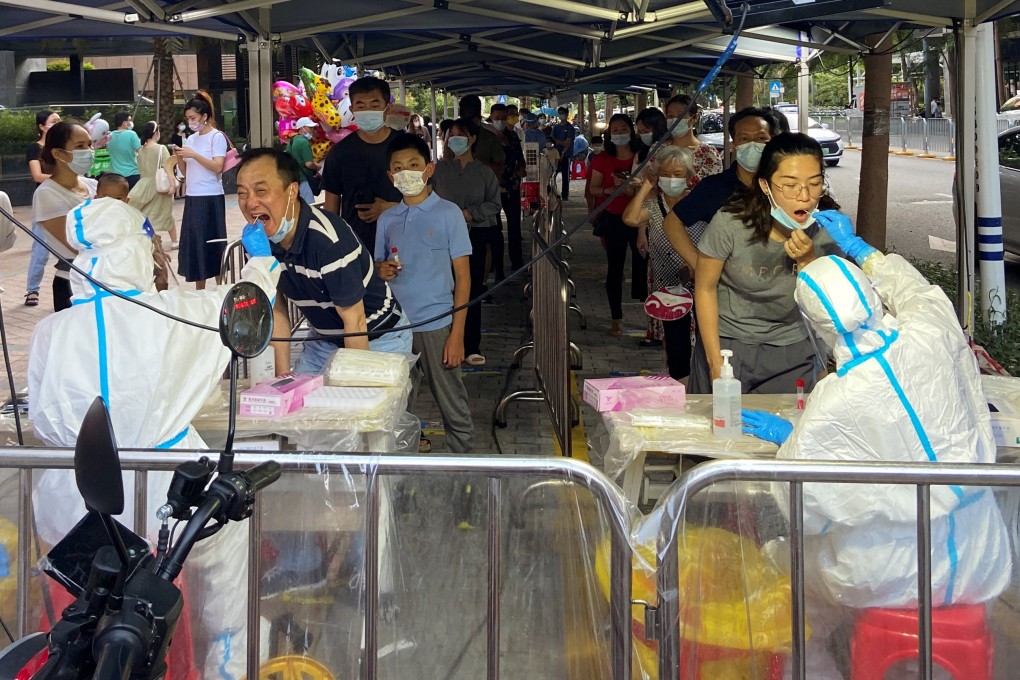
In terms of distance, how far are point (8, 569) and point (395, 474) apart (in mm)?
1198

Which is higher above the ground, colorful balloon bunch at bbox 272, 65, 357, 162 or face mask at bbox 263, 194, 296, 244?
colorful balloon bunch at bbox 272, 65, 357, 162

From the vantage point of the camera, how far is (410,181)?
5.96m

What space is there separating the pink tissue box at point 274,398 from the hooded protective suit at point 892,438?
190 cm

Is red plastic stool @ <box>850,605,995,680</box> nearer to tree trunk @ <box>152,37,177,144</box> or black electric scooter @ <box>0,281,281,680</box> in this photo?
black electric scooter @ <box>0,281,281,680</box>

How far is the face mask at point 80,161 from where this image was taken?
8.69 metres

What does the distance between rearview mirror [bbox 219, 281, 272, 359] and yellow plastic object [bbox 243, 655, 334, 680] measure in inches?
42.7

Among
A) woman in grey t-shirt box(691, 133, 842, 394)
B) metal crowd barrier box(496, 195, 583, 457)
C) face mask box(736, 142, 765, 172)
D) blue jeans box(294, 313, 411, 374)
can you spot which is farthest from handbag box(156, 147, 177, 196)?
woman in grey t-shirt box(691, 133, 842, 394)

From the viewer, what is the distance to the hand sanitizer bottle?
4.11 meters

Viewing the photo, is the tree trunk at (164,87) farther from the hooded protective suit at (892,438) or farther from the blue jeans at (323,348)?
the hooded protective suit at (892,438)

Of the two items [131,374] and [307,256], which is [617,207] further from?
[131,374]

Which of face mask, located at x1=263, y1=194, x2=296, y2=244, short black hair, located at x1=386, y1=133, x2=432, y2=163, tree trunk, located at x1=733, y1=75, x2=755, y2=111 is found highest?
tree trunk, located at x1=733, y1=75, x2=755, y2=111

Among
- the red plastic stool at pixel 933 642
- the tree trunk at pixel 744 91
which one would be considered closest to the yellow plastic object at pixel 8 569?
the red plastic stool at pixel 933 642

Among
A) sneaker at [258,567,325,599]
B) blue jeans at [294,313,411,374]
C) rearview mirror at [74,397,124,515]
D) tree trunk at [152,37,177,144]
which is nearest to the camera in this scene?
rearview mirror at [74,397,124,515]

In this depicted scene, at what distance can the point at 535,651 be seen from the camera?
3.15 metres
